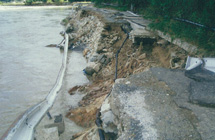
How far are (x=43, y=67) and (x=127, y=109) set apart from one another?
704 cm

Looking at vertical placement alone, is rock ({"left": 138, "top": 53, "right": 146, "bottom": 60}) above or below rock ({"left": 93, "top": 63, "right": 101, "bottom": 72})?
above

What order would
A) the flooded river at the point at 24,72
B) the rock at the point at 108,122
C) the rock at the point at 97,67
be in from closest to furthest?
the rock at the point at 108,122, the flooded river at the point at 24,72, the rock at the point at 97,67

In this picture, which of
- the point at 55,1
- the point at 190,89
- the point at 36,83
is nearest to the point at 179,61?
the point at 190,89

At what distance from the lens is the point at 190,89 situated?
121 inches

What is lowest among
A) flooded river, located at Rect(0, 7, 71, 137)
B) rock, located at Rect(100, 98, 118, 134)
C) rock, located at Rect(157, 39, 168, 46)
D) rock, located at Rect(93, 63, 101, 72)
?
flooded river, located at Rect(0, 7, 71, 137)

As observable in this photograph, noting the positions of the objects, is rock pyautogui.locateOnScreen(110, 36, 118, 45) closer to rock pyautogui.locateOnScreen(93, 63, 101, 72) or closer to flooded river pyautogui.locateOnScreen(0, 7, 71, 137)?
rock pyautogui.locateOnScreen(93, 63, 101, 72)

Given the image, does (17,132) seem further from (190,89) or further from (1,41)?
(1,41)

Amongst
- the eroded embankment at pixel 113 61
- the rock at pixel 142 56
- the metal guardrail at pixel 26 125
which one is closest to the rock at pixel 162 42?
the eroded embankment at pixel 113 61

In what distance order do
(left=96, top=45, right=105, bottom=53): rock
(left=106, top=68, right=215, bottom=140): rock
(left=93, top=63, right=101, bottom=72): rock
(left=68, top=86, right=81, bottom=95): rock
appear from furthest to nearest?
(left=96, top=45, right=105, bottom=53): rock < (left=93, top=63, right=101, bottom=72): rock < (left=68, top=86, right=81, bottom=95): rock < (left=106, top=68, right=215, bottom=140): rock

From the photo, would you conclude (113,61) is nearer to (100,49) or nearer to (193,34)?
(100,49)

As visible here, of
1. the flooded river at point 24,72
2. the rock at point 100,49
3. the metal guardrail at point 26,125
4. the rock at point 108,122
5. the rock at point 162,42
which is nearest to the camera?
the metal guardrail at point 26,125

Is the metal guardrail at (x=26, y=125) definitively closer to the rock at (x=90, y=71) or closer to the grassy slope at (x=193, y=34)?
the rock at (x=90, y=71)

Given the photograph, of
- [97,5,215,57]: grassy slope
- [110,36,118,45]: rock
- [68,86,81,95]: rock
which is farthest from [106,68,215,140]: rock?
[110,36,118,45]: rock

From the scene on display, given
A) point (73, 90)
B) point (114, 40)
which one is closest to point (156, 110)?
point (73, 90)
